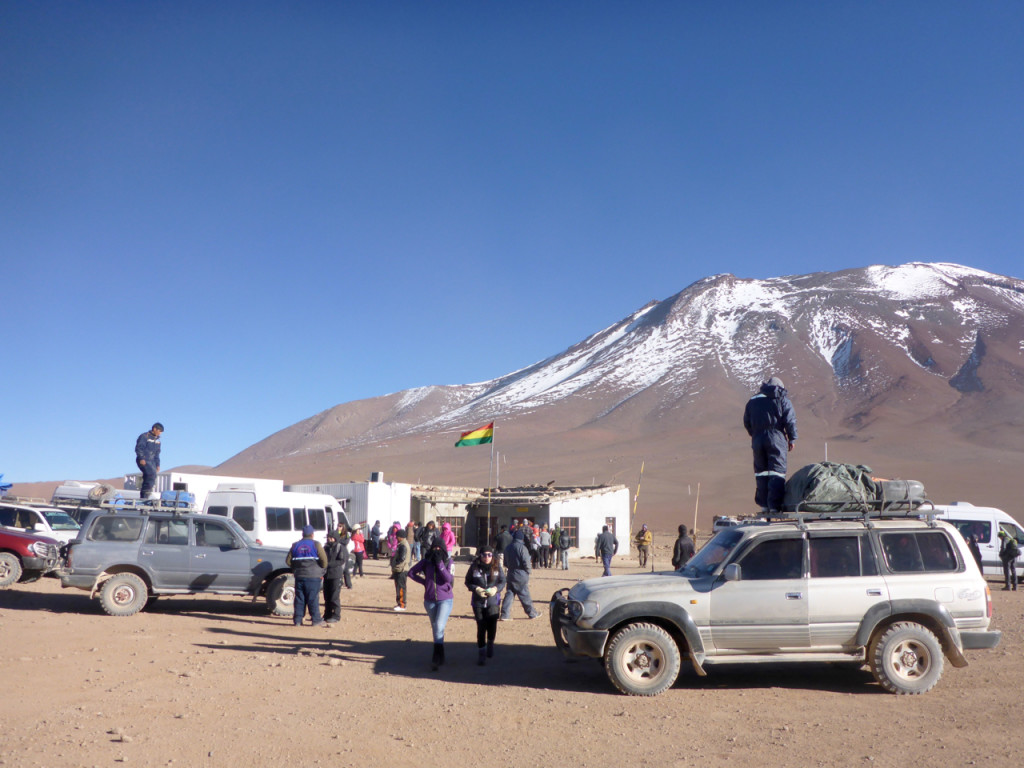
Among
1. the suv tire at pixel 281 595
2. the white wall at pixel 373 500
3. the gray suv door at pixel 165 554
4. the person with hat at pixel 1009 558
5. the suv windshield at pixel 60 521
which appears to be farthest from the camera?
the white wall at pixel 373 500

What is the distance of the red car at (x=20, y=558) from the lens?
1529cm

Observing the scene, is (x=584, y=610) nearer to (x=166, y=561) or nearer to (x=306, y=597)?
(x=306, y=597)

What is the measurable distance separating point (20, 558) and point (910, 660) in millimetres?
14984

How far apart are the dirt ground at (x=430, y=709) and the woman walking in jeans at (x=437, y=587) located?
51 centimetres

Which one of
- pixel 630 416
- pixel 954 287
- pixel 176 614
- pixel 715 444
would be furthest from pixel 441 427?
pixel 176 614

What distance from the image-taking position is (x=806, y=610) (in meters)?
7.96

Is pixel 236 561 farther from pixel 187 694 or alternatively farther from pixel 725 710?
pixel 725 710

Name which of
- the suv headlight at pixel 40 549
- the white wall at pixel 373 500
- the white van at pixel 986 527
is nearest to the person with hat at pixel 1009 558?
the white van at pixel 986 527

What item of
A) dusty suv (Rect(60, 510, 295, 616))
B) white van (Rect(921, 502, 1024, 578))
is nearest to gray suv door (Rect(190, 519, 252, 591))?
dusty suv (Rect(60, 510, 295, 616))

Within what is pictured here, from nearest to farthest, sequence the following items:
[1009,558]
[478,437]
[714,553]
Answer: [714,553] < [1009,558] < [478,437]

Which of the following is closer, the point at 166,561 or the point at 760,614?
the point at 760,614

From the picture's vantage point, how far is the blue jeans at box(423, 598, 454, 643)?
363 inches

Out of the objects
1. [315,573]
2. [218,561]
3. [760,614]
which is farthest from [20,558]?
[760,614]

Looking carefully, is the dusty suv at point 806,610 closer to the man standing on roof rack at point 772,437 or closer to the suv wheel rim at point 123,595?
the man standing on roof rack at point 772,437
